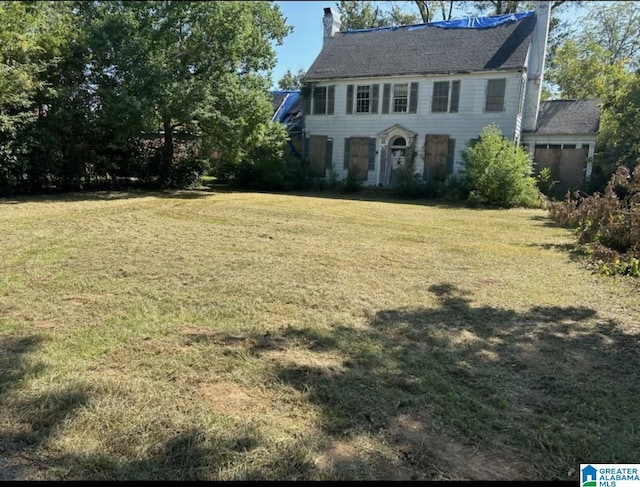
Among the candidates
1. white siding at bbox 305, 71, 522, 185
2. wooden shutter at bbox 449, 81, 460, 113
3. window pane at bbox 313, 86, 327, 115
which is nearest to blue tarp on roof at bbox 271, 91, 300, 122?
white siding at bbox 305, 71, 522, 185

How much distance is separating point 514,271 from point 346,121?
55.4 ft

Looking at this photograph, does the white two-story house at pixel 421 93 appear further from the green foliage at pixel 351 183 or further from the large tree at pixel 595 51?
the large tree at pixel 595 51

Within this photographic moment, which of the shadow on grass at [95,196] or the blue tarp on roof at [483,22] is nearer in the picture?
the shadow on grass at [95,196]

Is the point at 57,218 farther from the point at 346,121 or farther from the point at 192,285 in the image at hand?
the point at 346,121

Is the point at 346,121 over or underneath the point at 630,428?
over

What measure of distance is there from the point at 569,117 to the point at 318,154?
1138 cm

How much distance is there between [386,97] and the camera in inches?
835

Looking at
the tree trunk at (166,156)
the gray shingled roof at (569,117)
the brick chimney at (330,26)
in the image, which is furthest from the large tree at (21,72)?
the gray shingled roof at (569,117)

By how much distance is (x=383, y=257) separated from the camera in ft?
23.4

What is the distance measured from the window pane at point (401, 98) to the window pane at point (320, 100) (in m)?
3.51

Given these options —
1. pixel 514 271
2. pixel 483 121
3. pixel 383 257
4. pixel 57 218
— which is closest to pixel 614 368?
pixel 514 271

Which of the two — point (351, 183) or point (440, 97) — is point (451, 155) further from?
point (351, 183)

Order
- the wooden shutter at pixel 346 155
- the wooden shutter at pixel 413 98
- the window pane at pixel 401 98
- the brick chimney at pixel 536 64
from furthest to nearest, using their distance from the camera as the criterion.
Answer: the wooden shutter at pixel 346 155 → the window pane at pixel 401 98 → the wooden shutter at pixel 413 98 → the brick chimney at pixel 536 64

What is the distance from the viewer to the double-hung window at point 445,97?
64.9 ft
